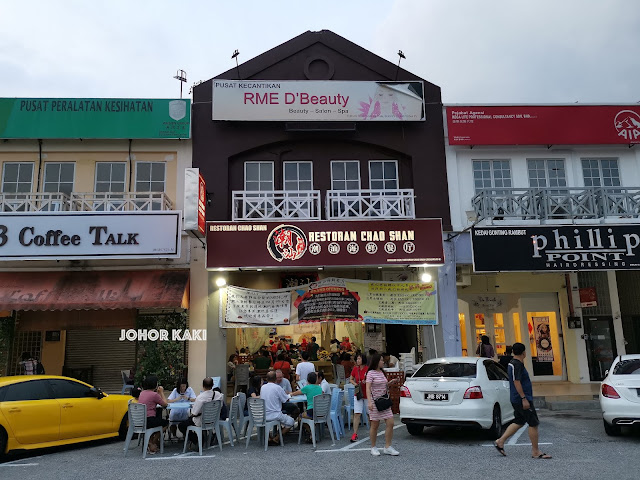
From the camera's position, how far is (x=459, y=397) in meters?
9.43

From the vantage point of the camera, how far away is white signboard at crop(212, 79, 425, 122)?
1617 centimetres

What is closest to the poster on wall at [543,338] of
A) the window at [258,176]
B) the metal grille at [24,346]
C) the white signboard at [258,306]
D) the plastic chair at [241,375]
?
the white signboard at [258,306]

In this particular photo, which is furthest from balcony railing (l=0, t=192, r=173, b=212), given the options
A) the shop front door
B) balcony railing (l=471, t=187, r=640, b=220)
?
the shop front door

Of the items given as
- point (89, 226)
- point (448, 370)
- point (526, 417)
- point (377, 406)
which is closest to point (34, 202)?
point (89, 226)

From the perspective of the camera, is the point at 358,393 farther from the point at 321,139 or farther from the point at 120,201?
the point at 120,201

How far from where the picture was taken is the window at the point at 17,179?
16250 mm

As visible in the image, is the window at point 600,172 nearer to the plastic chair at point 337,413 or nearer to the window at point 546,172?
the window at point 546,172

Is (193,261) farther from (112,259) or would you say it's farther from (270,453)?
(270,453)

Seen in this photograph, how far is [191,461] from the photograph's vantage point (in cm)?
883

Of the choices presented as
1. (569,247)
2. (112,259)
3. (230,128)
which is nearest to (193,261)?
(112,259)

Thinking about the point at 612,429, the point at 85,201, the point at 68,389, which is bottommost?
the point at 612,429

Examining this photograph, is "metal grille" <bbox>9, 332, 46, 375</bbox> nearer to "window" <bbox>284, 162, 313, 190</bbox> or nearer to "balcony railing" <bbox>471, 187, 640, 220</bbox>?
"window" <bbox>284, 162, 313, 190</bbox>

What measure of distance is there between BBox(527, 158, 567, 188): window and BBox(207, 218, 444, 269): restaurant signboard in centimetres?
435

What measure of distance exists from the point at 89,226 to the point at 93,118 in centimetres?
364
